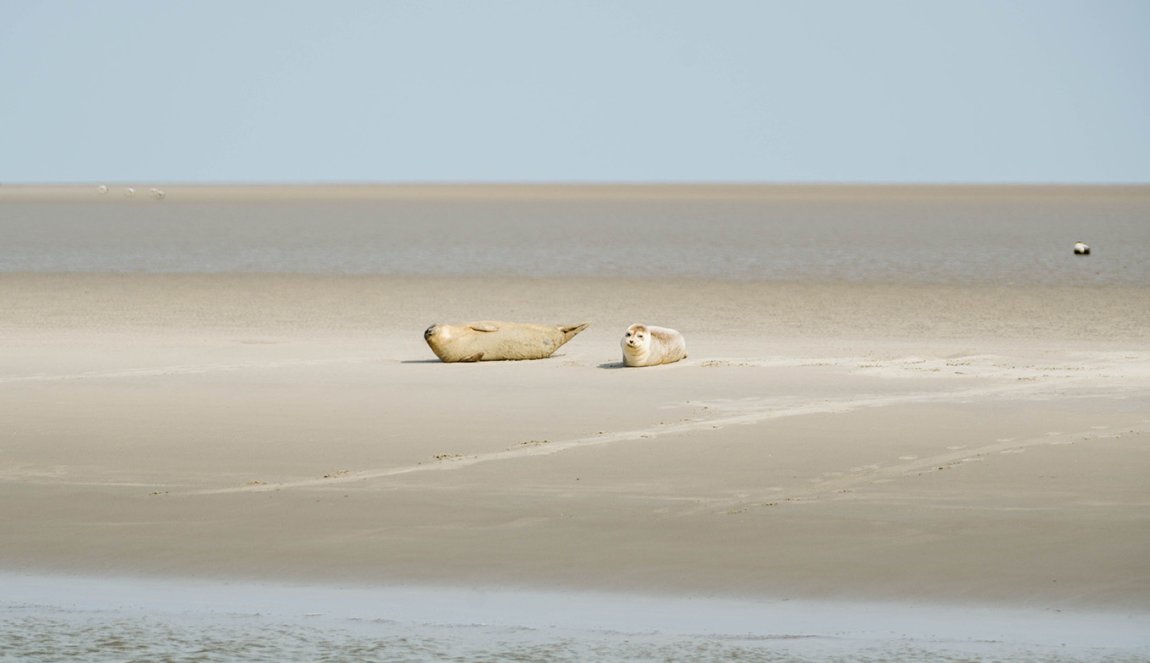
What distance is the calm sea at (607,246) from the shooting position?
137 ft

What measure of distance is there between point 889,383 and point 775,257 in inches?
1284

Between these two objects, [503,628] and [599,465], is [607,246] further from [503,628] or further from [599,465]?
[503,628]

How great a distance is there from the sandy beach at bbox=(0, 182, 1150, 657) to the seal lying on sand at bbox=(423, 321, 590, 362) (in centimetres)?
29

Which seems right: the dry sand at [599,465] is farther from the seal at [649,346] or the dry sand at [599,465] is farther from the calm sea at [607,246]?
the calm sea at [607,246]

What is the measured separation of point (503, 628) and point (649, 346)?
947cm

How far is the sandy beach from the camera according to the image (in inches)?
378

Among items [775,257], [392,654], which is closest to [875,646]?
[392,654]

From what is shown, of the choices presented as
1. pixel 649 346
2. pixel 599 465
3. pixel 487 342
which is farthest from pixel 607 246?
pixel 599 465

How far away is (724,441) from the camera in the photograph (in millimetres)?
13141

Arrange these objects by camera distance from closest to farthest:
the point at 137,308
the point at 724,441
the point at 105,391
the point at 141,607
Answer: the point at 141,607 → the point at 724,441 → the point at 105,391 → the point at 137,308

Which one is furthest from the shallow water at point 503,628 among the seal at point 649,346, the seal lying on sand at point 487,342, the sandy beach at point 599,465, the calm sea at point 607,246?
the calm sea at point 607,246

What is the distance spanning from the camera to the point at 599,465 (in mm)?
12289

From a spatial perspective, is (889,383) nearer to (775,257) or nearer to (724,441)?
(724,441)

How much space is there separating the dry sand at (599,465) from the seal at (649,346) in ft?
0.78
